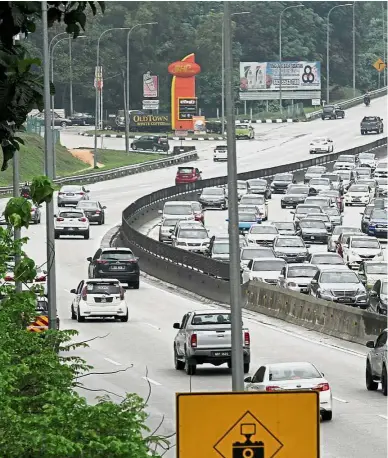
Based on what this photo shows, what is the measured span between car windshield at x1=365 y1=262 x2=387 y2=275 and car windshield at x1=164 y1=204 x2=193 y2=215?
24.3 meters

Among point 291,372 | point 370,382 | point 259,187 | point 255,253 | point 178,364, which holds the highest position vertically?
point 259,187

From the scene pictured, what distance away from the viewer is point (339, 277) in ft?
159

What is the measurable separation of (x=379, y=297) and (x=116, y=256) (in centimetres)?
1379

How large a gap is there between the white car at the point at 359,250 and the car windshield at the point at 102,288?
1622cm

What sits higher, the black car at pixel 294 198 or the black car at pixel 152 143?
the black car at pixel 152 143

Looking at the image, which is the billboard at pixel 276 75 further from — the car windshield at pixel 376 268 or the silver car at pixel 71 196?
the car windshield at pixel 376 268

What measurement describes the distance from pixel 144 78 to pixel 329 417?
449ft

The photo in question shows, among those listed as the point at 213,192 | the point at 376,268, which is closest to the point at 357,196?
the point at 213,192

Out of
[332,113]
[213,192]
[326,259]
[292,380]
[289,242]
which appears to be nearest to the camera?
[292,380]

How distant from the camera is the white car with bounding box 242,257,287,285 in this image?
53.8 meters

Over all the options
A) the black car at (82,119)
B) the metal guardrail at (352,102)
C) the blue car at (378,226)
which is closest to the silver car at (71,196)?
the blue car at (378,226)

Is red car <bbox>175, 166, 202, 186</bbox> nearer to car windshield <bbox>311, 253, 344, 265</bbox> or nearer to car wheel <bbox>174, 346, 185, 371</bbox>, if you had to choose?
car windshield <bbox>311, 253, 344, 265</bbox>

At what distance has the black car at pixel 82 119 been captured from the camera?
161 m

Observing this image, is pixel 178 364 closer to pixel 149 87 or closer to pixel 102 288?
pixel 102 288
